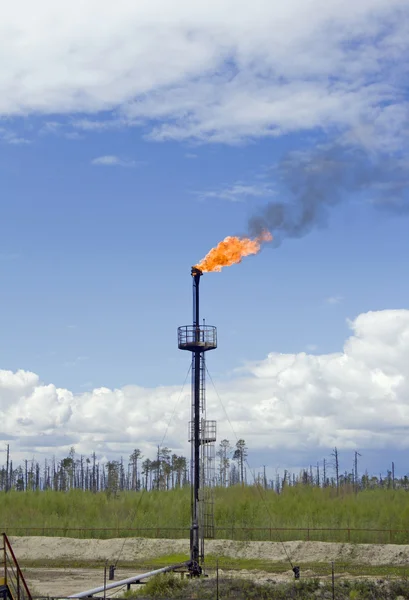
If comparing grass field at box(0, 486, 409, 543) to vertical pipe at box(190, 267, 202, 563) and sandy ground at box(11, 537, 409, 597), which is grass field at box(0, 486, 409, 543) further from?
vertical pipe at box(190, 267, 202, 563)

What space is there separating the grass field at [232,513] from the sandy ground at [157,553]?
8.71 ft

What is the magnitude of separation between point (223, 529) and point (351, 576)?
61.9 feet

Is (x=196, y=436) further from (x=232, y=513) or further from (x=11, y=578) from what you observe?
(x=232, y=513)

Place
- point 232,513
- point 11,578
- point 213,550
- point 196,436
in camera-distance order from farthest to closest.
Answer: point 232,513
point 213,550
point 196,436
point 11,578

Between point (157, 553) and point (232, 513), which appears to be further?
point (232, 513)

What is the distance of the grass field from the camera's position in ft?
208

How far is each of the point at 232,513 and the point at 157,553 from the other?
9572 millimetres

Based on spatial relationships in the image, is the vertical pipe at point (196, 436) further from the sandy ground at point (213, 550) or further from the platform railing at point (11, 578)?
the sandy ground at point (213, 550)

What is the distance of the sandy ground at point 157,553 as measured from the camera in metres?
48.5

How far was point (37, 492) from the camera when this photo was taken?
8069cm

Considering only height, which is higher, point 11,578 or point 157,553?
point 11,578

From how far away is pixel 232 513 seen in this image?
6750 cm

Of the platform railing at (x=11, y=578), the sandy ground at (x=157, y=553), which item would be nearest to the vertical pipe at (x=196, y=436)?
the sandy ground at (x=157, y=553)

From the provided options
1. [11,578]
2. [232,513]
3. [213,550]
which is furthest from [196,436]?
[232,513]
